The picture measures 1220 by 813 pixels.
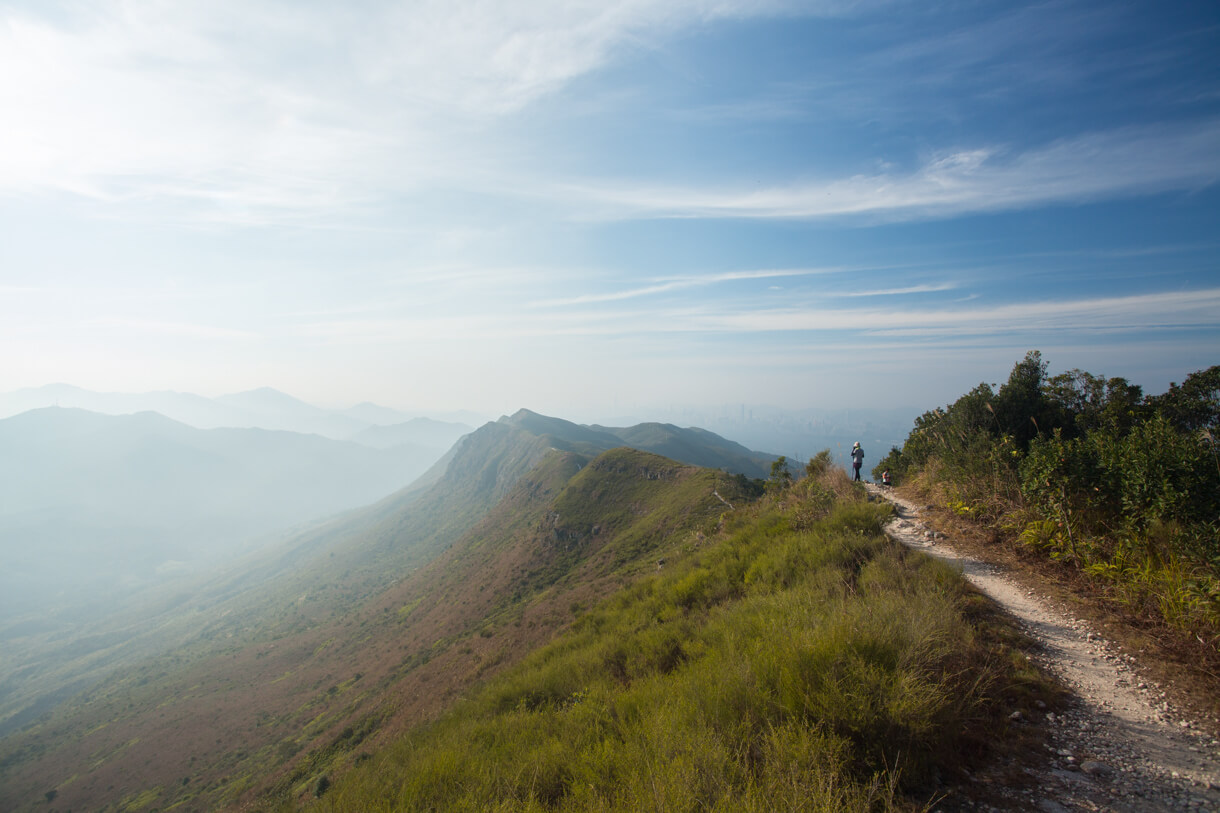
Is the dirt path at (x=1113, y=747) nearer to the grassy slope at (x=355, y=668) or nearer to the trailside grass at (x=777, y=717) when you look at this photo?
the trailside grass at (x=777, y=717)

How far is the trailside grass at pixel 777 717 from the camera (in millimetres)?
3836

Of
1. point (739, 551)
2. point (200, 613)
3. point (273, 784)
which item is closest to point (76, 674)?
point (200, 613)

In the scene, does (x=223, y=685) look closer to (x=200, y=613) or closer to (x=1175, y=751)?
(x=200, y=613)

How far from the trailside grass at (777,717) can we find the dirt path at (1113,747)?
42 cm

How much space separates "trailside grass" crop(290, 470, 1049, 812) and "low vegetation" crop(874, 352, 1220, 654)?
1.99 metres

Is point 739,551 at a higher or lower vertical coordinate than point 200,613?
higher

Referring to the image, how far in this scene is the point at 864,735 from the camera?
4.12 m

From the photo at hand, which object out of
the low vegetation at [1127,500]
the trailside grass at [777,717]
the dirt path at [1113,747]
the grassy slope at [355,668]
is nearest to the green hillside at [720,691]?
the trailside grass at [777,717]

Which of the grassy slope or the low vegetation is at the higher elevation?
the low vegetation

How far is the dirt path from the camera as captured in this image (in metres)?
3.61

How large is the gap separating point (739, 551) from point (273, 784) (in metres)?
43.9

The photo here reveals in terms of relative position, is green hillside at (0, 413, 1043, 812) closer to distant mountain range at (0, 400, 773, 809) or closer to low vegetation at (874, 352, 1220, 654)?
distant mountain range at (0, 400, 773, 809)

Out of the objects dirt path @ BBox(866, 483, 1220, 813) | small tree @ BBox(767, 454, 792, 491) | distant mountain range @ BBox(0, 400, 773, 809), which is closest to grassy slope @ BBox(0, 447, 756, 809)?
distant mountain range @ BBox(0, 400, 773, 809)

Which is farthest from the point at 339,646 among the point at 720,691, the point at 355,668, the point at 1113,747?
the point at 1113,747
